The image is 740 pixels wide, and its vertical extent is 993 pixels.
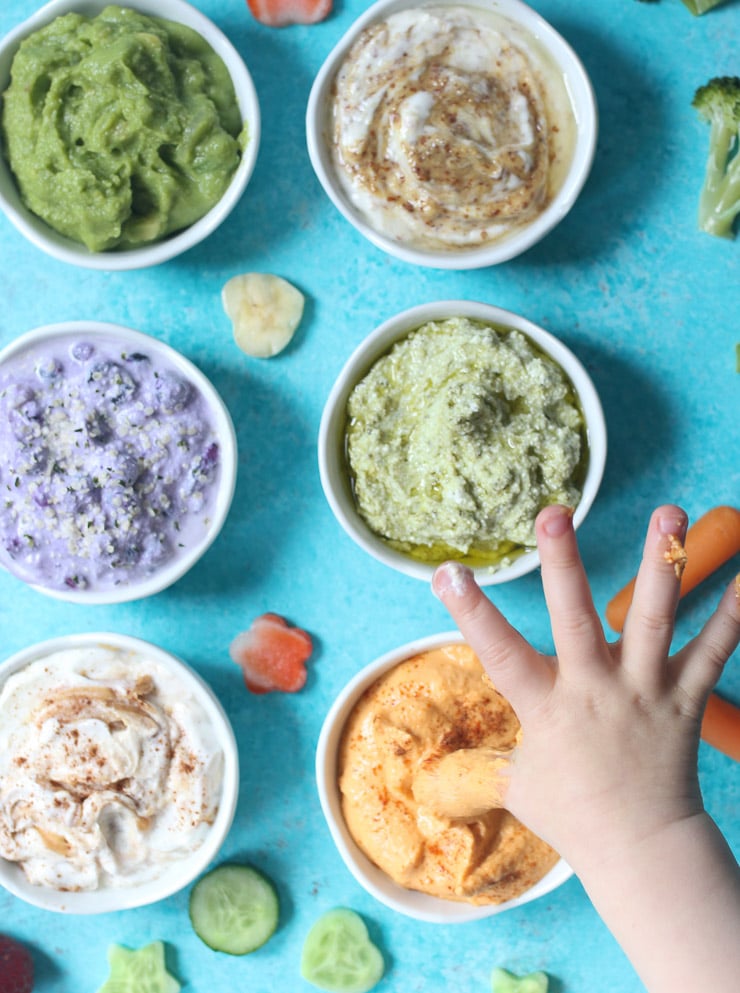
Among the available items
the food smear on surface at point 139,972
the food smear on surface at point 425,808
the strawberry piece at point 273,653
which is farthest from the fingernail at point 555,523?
the food smear on surface at point 139,972

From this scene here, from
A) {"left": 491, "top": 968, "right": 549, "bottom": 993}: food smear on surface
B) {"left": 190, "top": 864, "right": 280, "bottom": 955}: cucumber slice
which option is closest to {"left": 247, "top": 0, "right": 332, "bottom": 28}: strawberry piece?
{"left": 190, "top": 864, "right": 280, "bottom": 955}: cucumber slice

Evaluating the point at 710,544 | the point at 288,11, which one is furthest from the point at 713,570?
the point at 288,11

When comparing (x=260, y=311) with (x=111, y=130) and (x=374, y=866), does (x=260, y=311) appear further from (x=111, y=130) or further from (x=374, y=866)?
(x=374, y=866)

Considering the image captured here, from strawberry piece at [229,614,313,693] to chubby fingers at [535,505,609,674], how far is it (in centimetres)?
106

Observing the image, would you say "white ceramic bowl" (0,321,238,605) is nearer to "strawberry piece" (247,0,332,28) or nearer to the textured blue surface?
the textured blue surface

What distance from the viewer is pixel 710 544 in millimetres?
2760

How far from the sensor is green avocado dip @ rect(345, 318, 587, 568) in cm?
252

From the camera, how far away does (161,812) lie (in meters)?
2.70

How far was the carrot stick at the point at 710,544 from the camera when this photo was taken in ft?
9.02

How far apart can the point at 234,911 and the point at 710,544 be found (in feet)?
5.55

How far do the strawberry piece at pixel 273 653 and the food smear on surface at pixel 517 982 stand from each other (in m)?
1.02

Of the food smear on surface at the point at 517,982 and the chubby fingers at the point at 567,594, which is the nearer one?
the chubby fingers at the point at 567,594

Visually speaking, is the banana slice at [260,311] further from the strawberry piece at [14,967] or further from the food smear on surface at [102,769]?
the strawberry piece at [14,967]

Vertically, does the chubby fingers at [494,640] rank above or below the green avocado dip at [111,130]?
below
